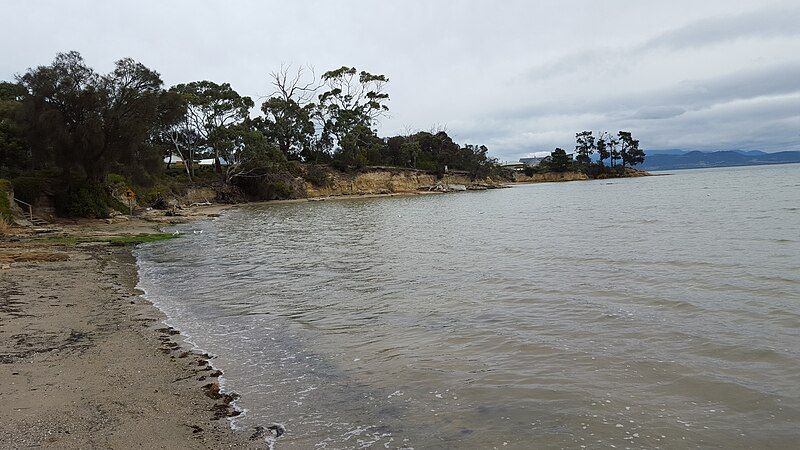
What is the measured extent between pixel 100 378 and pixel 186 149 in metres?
65.8

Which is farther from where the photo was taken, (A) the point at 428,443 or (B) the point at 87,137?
(B) the point at 87,137

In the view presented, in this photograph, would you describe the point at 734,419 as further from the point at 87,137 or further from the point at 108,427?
the point at 87,137

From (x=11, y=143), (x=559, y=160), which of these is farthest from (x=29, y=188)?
(x=559, y=160)

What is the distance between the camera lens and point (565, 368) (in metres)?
6.71

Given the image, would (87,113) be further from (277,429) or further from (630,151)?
(630,151)

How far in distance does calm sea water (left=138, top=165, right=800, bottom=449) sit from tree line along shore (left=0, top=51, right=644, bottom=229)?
20.5 meters

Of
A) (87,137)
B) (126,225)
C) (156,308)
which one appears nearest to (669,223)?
(156,308)

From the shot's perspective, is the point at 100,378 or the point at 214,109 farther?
the point at 214,109

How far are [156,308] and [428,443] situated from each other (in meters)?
7.80

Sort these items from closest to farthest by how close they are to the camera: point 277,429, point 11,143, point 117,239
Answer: point 277,429
point 117,239
point 11,143

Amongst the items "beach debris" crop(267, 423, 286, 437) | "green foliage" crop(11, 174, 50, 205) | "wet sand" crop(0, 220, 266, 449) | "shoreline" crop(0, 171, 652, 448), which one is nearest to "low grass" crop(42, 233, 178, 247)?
"shoreline" crop(0, 171, 652, 448)

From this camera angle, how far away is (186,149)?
6644 cm

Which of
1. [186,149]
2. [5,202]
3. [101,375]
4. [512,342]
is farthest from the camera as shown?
[186,149]

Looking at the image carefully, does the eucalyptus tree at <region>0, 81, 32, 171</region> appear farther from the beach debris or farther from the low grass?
the beach debris
